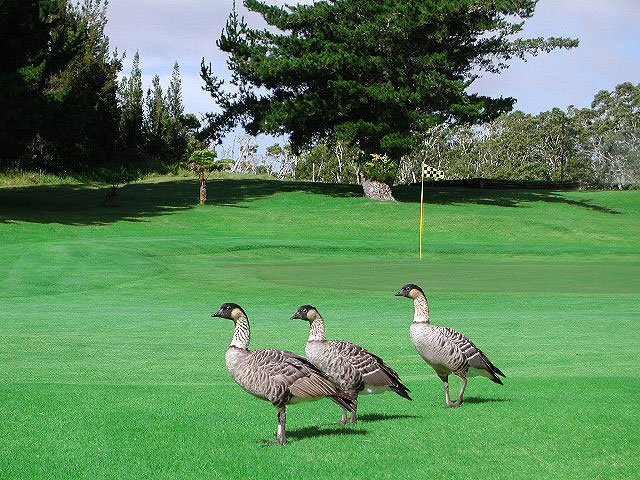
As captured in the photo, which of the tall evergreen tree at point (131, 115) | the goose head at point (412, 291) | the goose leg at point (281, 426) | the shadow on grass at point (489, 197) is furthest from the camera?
the tall evergreen tree at point (131, 115)

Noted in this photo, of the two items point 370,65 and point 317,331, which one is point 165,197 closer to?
point 370,65

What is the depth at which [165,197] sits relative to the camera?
65.6 meters

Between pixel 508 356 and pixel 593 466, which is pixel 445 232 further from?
pixel 593 466

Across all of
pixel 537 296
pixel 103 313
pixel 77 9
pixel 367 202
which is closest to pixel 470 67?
pixel 367 202

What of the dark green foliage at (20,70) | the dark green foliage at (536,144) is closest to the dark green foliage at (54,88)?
the dark green foliage at (20,70)

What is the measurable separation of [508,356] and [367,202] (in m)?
48.7

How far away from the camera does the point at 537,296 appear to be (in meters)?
26.4

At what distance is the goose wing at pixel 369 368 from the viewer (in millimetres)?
9094

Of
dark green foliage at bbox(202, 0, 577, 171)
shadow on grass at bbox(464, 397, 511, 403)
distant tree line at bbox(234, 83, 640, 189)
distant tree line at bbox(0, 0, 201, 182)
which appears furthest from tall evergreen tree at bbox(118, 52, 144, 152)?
shadow on grass at bbox(464, 397, 511, 403)

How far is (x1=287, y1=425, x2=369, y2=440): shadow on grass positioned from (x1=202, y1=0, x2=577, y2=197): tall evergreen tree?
52133mm

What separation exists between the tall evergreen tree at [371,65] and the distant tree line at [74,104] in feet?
37.5

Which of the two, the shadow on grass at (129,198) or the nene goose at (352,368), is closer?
the nene goose at (352,368)

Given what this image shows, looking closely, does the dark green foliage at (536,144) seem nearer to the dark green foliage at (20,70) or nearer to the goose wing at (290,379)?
the dark green foliage at (20,70)

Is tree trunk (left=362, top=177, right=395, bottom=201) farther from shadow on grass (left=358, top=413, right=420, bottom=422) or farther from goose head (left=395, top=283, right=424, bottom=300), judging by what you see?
shadow on grass (left=358, top=413, right=420, bottom=422)
